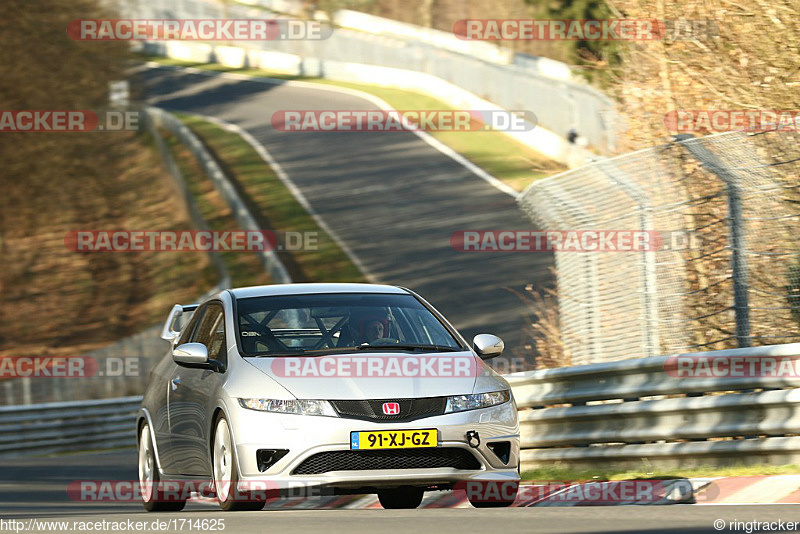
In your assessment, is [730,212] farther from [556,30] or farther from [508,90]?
[508,90]

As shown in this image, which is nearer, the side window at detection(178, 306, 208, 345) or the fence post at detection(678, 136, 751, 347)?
the fence post at detection(678, 136, 751, 347)

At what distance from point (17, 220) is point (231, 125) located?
64.4 feet

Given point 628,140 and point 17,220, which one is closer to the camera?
point 628,140

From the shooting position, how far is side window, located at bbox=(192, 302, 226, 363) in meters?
9.98

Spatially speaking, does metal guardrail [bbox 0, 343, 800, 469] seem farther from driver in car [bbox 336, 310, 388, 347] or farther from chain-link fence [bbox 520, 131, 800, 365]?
driver in car [bbox 336, 310, 388, 347]

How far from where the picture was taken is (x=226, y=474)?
916cm

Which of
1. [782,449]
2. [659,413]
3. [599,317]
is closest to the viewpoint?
[782,449]

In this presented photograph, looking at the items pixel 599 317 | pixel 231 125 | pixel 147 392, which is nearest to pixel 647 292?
pixel 599 317

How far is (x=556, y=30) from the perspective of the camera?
4262 cm
